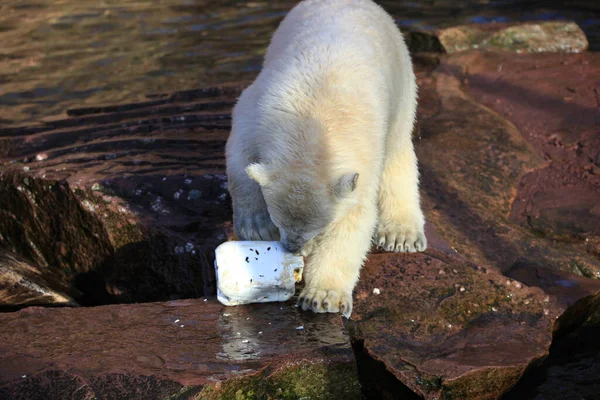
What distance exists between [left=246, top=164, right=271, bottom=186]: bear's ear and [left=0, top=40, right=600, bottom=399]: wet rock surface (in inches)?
30.0

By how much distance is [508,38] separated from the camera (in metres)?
9.69

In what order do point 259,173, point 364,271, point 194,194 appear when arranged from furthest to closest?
point 194,194 → point 364,271 → point 259,173

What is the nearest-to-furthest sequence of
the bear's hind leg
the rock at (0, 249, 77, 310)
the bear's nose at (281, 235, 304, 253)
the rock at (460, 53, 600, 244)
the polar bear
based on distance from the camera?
the polar bear < the bear's nose at (281, 235, 304, 253) < the rock at (0, 249, 77, 310) < the bear's hind leg < the rock at (460, 53, 600, 244)

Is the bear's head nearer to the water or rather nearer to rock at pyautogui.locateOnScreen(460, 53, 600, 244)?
rock at pyautogui.locateOnScreen(460, 53, 600, 244)

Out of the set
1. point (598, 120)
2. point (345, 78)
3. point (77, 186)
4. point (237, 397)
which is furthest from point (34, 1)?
point (237, 397)

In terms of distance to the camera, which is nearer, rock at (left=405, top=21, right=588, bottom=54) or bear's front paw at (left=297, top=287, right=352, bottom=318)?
bear's front paw at (left=297, top=287, right=352, bottom=318)

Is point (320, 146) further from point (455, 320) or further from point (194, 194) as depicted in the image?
point (194, 194)

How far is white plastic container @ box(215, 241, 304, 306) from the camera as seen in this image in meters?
4.08

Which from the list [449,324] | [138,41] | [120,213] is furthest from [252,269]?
[138,41]

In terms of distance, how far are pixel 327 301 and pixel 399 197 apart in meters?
1.20

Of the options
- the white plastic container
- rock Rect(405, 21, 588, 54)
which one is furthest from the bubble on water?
rock Rect(405, 21, 588, 54)

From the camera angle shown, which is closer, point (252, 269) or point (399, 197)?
point (252, 269)

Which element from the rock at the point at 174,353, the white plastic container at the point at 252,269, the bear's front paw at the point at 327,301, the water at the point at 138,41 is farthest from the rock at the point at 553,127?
the rock at the point at 174,353

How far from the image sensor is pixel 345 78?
4.17 meters
